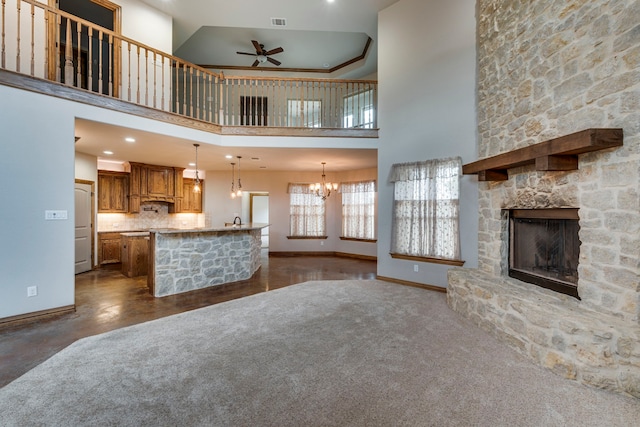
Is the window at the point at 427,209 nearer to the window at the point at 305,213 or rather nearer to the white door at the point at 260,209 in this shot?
the window at the point at 305,213

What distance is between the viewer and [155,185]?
7621 millimetres

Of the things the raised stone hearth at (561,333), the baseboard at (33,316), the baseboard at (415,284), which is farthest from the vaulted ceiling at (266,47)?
the raised stone hearth at (561,333)

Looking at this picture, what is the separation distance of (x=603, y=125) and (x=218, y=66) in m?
8.72

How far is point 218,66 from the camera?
8172 millimetres

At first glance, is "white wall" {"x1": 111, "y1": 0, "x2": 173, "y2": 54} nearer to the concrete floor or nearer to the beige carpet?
the concrete floor

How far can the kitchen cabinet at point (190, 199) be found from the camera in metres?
8.30

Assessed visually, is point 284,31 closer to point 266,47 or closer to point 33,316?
point 266,47

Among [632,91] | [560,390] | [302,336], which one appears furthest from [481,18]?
[302,336]

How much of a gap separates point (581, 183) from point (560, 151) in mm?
424

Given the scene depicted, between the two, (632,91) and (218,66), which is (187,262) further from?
(218,66)

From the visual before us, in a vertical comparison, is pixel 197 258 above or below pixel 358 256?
above

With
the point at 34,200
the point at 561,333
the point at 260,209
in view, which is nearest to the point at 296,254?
the point at 260,209

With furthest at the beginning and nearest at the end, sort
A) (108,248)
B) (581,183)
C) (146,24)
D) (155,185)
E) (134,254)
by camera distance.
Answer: (155,185) → (108,248) → (134,254) → (146,24) → (581,183)

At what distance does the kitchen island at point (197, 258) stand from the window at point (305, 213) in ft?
10.0
